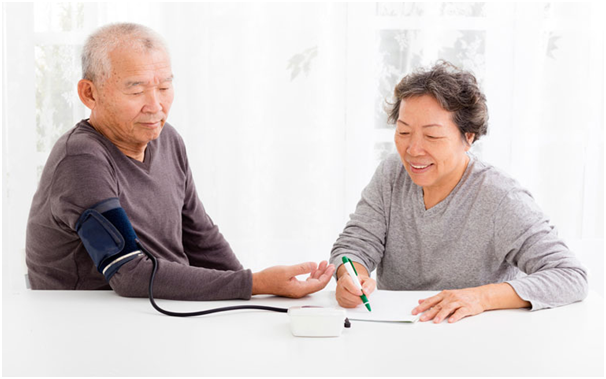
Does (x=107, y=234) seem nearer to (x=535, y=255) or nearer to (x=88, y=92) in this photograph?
(x=88, y=92)

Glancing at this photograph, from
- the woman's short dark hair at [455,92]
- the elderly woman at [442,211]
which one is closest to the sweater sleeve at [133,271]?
the elderly woman at [442,211]

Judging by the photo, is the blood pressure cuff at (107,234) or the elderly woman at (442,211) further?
the elderly woman at (442,211)

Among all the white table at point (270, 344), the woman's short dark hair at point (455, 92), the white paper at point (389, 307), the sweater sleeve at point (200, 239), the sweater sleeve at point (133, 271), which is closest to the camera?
the white table at point (270, 344)

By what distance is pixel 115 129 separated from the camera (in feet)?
5.47

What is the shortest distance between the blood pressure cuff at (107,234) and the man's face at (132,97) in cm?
28

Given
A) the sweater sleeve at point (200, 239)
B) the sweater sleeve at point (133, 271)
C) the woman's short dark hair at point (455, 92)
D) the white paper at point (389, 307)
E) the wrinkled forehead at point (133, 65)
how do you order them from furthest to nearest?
1. the sweater sleeve at point (200, 239)
2. the woman's short dark hair at point (455, 92)
3. the wrinkled forehead at point (133, 65)
4. the sweater sleeve at point (133, 271)
5. the white paper at point (389, 307)

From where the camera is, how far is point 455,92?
5.66ft

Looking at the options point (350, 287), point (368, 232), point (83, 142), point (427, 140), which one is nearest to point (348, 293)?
point (350, 287)

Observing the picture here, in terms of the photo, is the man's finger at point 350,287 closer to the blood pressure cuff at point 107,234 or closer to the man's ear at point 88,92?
the blood pressure cuff at point 107,234

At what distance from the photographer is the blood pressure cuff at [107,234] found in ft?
4.67

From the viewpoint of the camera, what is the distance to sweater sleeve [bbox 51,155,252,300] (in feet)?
4.76

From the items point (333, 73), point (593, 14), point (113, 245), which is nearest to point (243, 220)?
point (333, 73)

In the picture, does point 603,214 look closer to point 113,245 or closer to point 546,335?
point 546,335

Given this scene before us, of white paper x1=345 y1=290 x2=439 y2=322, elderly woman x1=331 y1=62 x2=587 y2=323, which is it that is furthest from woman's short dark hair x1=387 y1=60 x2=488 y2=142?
white paper x1=345 y1=290 x2=439 y2=322
